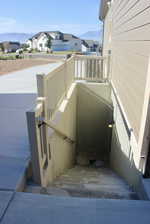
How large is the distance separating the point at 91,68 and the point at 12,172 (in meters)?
5.22

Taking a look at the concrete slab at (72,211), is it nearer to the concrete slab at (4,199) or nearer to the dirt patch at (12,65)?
the concrete slab at (4,199)

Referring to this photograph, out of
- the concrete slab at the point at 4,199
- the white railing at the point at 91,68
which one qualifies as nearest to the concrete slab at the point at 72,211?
the concrete slab at the point at 4,199

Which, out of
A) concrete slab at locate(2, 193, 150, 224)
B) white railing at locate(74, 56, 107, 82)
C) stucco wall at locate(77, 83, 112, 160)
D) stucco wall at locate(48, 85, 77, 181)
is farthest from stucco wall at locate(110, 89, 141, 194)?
white railing at locate(74, 56, 107, 82)

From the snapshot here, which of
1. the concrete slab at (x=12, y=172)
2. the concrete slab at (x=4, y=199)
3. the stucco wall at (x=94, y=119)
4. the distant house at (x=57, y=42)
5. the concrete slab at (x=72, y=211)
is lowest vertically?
the stucco wall at (x=94, y=119)

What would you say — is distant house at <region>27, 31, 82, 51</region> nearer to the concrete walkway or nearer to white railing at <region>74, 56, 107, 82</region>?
white railing at <region>74, 56, 107, 82</region>

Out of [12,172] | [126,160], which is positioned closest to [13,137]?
[12,172]

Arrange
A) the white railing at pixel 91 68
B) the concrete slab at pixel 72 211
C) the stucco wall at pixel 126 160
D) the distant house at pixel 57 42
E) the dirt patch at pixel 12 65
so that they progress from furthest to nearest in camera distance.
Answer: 1. the distant house at pixel 57 42
2. the dirt patch at pixel 12 65
3. the white railing at pixel 91 68
4. the stucco wall at pixel 126 160
5. the concrete slab at pixel 72 211

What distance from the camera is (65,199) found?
5.41ft

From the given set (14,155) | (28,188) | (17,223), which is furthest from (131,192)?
(14,155)

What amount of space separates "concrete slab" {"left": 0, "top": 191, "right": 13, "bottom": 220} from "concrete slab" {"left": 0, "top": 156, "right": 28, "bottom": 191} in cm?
5

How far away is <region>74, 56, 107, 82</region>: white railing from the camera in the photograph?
6.29m

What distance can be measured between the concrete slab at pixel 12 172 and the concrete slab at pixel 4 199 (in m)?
0.05

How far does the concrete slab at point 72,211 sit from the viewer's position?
144 cm

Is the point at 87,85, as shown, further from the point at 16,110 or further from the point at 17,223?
the point at 17,223
